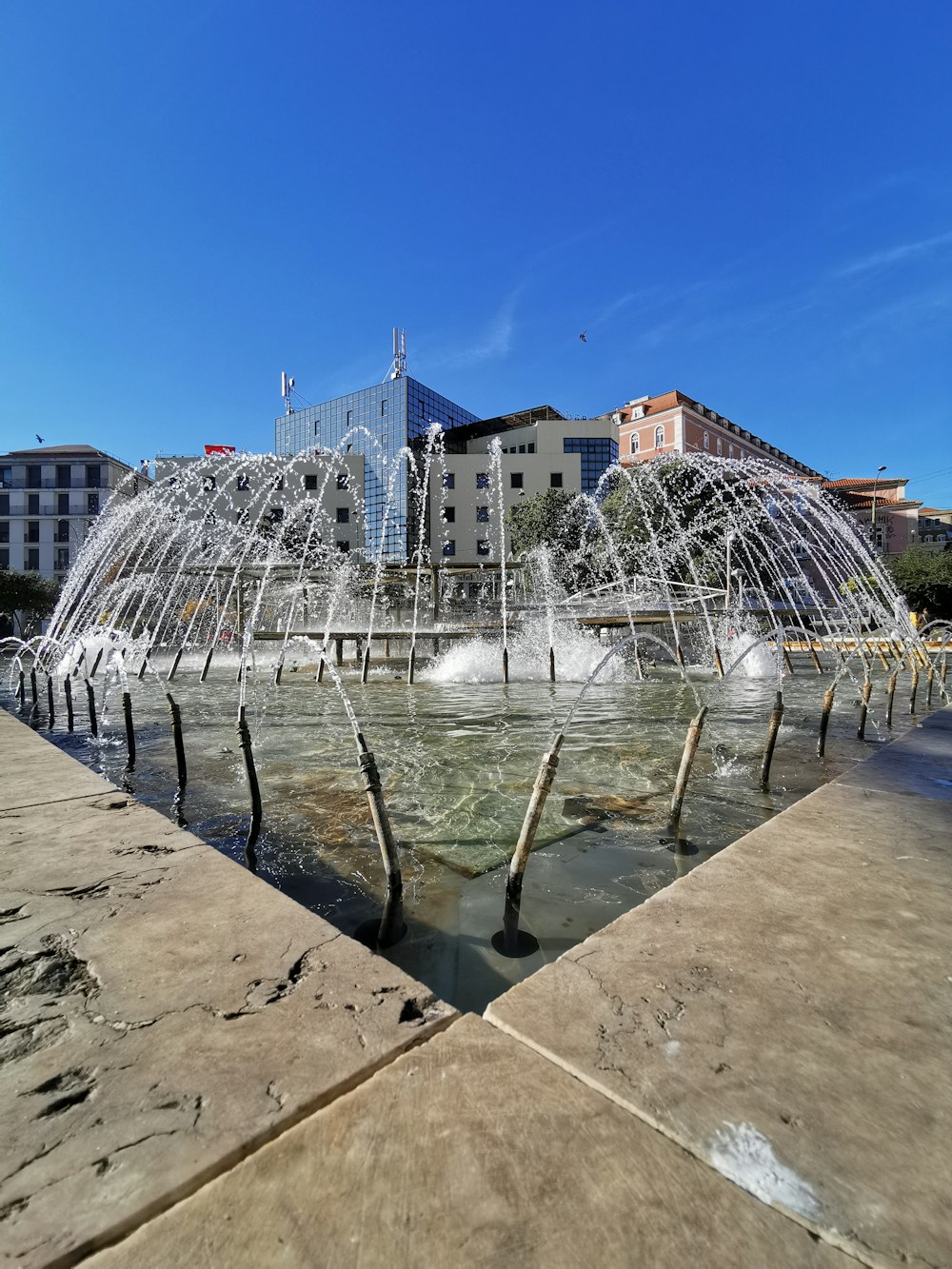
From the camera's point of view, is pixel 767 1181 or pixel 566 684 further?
pixel 566 684

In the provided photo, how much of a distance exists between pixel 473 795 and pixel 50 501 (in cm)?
6395

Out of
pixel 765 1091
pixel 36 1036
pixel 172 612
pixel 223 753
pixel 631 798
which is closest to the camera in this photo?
pixel 765 1091

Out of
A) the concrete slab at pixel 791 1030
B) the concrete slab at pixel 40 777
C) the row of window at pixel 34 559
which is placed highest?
the row of window at pixel 34 559

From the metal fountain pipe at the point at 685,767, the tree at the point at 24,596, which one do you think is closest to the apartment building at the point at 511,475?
the tree at the point at 24,596

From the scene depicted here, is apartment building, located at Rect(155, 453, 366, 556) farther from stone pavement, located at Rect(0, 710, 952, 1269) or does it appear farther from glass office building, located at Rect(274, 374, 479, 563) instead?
stone pavement, located at Rect(0, 710, 952, 1269)

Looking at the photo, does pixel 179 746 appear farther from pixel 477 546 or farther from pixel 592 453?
pixel 592 453

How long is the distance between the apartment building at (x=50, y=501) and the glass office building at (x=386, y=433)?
17.8 metres

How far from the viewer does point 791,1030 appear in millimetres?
1520

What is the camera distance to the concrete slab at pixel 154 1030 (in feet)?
3.62

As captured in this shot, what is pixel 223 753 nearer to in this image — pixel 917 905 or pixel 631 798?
pixel 631 798

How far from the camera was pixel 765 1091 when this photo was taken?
132 centimetres

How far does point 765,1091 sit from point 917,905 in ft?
4.32

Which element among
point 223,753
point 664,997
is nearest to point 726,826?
point 664,997

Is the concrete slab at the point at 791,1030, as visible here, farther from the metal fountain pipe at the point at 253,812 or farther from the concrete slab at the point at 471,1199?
the metal fountain pipe at the point at 253,812
